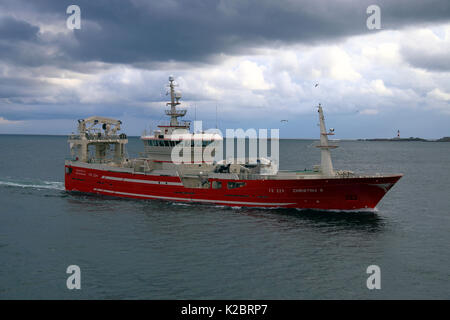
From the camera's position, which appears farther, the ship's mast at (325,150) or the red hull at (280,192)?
the ship's mast at (325,150)

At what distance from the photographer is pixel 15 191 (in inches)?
2061

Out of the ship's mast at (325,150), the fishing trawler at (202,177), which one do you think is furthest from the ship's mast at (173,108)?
the ship's mast at (325,150)

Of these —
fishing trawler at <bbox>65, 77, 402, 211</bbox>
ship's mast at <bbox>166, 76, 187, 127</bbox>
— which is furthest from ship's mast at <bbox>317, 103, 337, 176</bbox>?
ship's mast at <bbox>166, 76, 187, 127</bbox>

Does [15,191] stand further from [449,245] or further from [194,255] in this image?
[449,245]

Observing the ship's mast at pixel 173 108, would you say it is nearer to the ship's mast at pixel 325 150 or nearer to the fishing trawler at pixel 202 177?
the fishing trawler at pixel 202 177

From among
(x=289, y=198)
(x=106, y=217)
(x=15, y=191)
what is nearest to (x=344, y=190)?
(x=289, y=198)

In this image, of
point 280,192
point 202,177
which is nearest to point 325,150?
point 280,192

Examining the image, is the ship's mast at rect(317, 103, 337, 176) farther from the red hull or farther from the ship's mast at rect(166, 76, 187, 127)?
the ship's mast at rect(166, 76, 187, 127)

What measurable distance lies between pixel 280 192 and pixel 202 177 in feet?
29.4

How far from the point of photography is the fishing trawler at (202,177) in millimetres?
38688

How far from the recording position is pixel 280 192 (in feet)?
130

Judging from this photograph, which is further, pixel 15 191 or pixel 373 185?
pixel 15 191

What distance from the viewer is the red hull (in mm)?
38000
